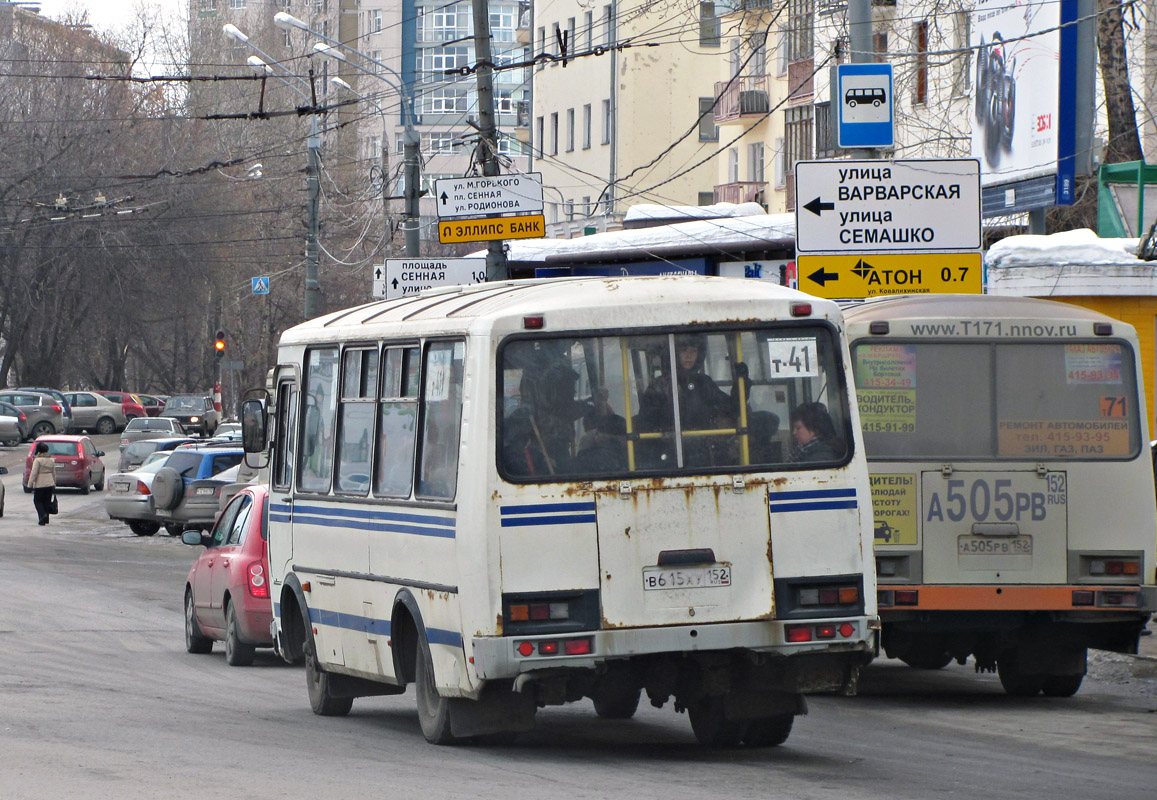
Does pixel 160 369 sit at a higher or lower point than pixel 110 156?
lower

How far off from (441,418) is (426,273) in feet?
50.3

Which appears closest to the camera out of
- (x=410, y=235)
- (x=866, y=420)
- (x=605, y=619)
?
(x=605, y=619)

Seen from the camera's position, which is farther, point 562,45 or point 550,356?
point 562,45

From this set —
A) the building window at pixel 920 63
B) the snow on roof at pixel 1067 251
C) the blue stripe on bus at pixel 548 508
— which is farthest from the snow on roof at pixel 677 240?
the blue stripe on bus at pixel 548 508

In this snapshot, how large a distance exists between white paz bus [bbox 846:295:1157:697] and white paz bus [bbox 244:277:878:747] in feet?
8.98

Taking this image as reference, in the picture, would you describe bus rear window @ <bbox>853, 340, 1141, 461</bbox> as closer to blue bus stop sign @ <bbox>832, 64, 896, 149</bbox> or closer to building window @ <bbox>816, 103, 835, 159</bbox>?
blue bus stop sign @ <bbox>832, 64, 896, 149</bbox>

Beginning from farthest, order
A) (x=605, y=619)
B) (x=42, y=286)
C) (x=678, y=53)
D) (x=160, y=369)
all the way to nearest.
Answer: (x=160, y=369)
(x=42, y=286)
(x=678, y=53)
(x=605, y=619)

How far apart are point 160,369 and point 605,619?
75198 millimetres

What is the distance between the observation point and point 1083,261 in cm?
1884

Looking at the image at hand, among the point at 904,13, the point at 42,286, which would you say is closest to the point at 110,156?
the point at 42,286

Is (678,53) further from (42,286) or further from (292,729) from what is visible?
(292,729)

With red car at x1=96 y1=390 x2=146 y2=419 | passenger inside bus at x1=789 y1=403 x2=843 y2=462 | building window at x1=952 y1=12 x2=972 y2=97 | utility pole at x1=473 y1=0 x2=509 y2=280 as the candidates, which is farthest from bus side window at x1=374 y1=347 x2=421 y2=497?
red car at x1=96 y1=390 x2=146 y2=419

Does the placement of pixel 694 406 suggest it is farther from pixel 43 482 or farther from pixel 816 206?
pixel 43 482

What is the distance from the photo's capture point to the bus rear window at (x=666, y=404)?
927cm
